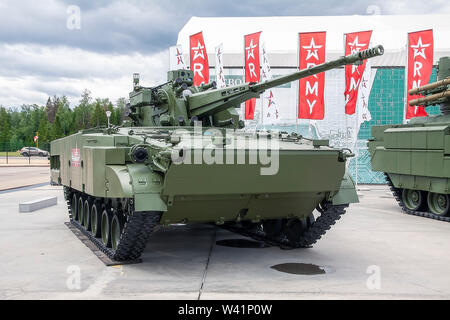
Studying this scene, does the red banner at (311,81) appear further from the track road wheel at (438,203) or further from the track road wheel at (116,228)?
the track road wheel at (116,228)

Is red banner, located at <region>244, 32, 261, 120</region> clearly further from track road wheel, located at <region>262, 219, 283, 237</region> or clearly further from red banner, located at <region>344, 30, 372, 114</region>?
track road wheel, located at <region>262, 219, 283, 237</region>

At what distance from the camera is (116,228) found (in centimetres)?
867

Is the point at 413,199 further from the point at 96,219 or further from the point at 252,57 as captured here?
the point at 96,219

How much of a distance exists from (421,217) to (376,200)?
4.36m

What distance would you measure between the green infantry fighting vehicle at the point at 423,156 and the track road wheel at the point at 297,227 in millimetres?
5794

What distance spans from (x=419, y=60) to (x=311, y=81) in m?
3.86

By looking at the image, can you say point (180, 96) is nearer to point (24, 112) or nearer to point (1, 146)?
point (1, 146)

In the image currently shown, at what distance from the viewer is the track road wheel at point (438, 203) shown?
14.3 m

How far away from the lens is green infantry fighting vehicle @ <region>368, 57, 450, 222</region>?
13875mm

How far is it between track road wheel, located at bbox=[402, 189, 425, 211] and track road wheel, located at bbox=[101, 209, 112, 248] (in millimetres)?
9757

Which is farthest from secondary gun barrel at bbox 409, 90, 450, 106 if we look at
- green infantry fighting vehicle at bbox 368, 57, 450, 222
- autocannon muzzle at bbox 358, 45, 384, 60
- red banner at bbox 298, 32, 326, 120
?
autocannon muzzle at bbox 358, 45, 384, 60

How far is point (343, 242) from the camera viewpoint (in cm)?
1048

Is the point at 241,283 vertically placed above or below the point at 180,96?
below
